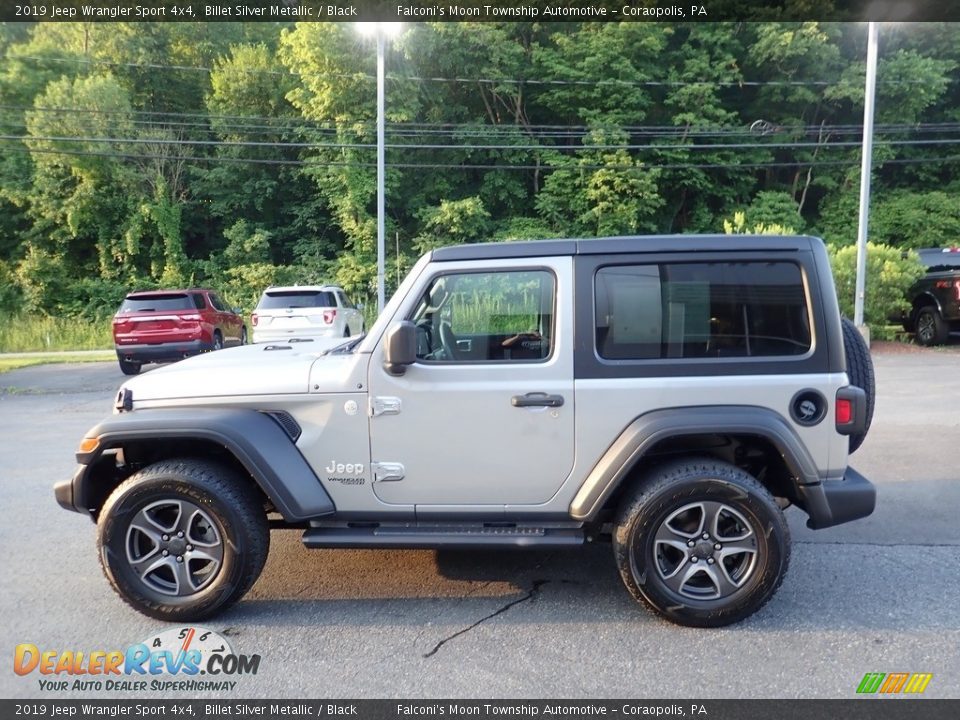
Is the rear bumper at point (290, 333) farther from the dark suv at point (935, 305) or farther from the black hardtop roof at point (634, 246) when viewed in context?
the dark suv at point (935, 305)

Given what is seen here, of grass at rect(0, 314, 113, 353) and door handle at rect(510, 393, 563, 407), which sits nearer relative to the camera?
door handle at rect(510, 393, 563, 407)

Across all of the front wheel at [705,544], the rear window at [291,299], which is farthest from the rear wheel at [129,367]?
the front wheel at [705,544]

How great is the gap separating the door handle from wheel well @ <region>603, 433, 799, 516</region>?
20.7 inches

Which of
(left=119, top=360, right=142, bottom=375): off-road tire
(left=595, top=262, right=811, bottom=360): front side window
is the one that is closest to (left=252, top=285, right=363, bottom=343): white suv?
(left=119, top=360, right=142, bottom=375): off-road tire

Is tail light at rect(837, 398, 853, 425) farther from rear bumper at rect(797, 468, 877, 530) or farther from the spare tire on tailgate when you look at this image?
the spare tire on tailgate

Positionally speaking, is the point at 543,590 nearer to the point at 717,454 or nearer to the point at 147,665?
the point at 717,454

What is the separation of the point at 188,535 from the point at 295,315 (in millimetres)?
11416

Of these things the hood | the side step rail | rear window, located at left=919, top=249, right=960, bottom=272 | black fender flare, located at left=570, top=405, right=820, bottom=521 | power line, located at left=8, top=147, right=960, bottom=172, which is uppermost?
power line, located at left=8, top=147, right=960, bottom=172

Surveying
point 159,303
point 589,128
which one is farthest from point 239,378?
point 589,128

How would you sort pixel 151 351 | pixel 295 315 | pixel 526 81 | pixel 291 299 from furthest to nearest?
pixel 526 81 < pixel 291 299 < pixel 295 315 < pixel 151 351

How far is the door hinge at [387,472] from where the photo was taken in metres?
3.66

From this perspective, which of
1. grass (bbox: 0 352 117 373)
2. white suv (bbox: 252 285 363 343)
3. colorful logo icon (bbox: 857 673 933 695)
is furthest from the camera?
grass (bbox: 0 352 117 373)

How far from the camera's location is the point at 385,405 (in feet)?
11.9

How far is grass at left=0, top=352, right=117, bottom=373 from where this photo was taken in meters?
16.7
